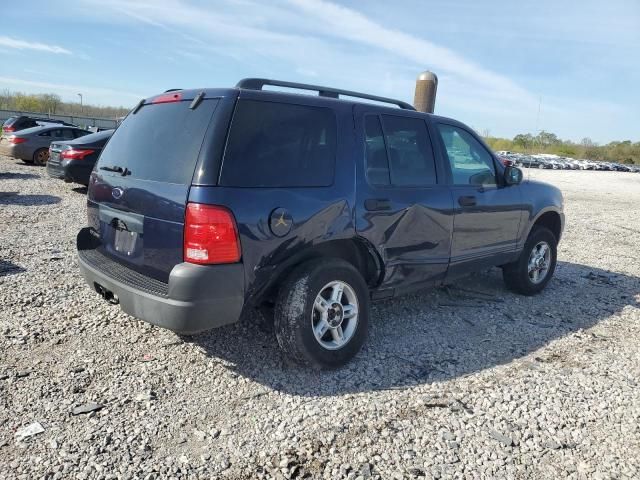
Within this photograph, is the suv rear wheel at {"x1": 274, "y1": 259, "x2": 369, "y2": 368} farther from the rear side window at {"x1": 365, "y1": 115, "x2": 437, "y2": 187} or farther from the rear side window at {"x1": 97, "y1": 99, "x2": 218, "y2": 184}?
the rear side window at {"x1": 97, "y1": 99, "x2": 218, "y2": 184}

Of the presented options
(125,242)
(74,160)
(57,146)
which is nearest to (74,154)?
(74,160)

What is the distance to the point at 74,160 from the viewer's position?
34.0 feet

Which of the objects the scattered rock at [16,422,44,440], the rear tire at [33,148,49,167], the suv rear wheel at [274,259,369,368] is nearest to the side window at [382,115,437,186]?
the suv rear wheel at [274,259,369,368]

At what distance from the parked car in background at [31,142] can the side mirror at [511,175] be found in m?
15.3

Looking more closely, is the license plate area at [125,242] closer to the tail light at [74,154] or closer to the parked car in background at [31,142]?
the tail light at [74,154]

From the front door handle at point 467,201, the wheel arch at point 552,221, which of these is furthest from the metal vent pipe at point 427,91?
the front door handle at point 467,201

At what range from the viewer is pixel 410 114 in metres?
4.17

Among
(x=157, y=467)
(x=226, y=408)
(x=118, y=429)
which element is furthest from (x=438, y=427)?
(x=118, y=429)

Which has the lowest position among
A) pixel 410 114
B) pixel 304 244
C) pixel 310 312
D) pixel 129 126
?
pixel 310 312

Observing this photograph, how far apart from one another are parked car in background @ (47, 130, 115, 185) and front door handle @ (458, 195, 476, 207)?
8.61m

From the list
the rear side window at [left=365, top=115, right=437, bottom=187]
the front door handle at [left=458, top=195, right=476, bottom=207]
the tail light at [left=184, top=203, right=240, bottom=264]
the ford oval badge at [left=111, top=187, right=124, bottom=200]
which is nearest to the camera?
the tail light at [left=184, top=203, right=240, bottom=264]

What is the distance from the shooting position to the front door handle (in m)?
4.34

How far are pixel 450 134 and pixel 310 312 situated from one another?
7.51 ft

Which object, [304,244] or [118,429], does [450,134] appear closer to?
[304,244]
